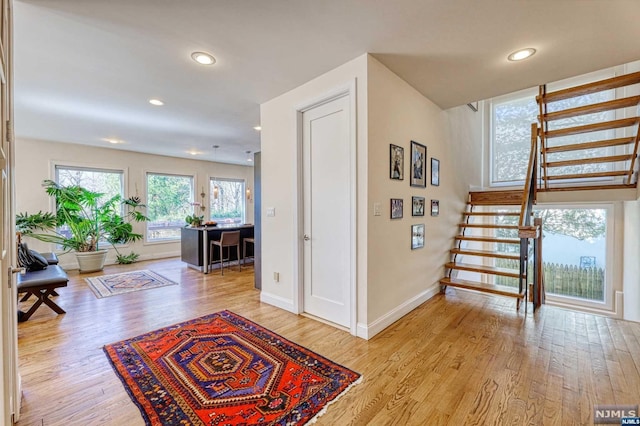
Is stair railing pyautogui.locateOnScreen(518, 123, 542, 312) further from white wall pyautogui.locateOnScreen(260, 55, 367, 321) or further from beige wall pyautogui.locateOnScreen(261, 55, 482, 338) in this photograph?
white wall pyautogui.locateOnScreen(260, 55, 367, 321)

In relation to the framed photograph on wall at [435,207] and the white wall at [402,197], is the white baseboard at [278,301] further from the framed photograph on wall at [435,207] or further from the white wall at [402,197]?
the framed photograph on wall at [435,207]

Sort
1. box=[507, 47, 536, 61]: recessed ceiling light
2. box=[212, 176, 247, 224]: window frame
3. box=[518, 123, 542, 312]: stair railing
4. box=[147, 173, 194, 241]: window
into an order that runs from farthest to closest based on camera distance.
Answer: box=[212, 176, 247, 224]: window frame
box=[147, 173, 194, 241]: window
box=[518, 123, 542, 312]: stair railing
box=[507, 47, 536, 61]: recessed ceiling light

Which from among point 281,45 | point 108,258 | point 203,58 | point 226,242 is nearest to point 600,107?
point 281,45

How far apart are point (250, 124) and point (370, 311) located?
3453mm

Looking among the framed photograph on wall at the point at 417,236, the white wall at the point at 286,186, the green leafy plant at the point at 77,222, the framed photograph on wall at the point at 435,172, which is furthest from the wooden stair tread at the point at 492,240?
the green leafy plant at the point at 77,222

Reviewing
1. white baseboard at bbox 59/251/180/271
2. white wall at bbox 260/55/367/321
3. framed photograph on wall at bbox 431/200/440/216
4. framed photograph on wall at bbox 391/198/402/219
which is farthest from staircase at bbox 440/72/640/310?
white baseboard at bbox 59/251/180/271

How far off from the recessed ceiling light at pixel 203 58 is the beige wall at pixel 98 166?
4997 mm

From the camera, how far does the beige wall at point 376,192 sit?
254 centimetres

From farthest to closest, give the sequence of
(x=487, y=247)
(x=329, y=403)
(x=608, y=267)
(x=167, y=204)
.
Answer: (x=167, y=204), (x=487, y=247), (x=608, y=267), (x=329, y=403)

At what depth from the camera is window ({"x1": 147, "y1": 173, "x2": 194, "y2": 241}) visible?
6.77 metres

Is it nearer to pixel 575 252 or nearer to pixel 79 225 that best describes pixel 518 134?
pixel 575 252

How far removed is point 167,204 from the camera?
23.1ft

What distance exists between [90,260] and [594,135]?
31.0 ft

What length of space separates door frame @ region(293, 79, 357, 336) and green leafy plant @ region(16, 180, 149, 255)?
4.77 m
